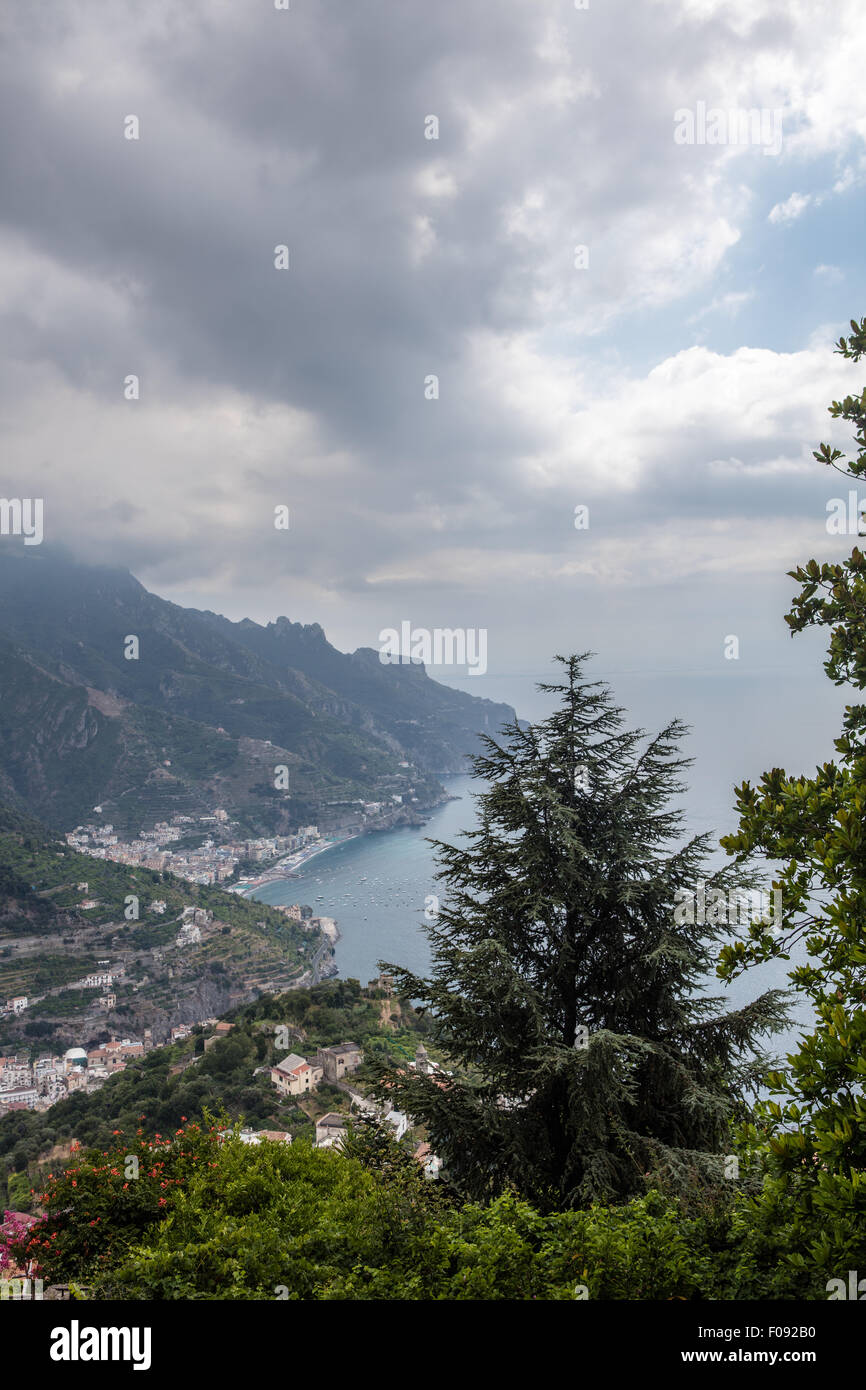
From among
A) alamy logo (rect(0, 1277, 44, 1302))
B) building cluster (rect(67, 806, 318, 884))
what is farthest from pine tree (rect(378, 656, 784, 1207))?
building cluster (rect(67, 806, 318, 884))

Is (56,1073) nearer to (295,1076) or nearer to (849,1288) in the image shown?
(295,1076)

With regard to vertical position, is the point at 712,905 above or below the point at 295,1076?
above

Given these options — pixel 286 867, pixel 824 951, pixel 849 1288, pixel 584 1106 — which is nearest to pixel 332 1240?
pixel 584 1106

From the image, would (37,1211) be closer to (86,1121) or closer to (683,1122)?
(683,1122)

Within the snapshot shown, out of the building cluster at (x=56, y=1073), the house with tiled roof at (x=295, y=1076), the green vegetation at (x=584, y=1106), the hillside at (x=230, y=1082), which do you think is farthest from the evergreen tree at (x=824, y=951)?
the building cluster at (x=56, y=1073)
